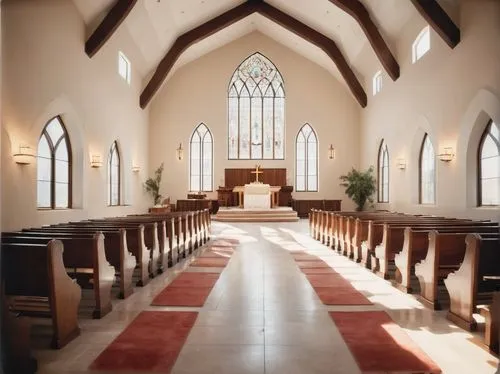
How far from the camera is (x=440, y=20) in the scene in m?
8.05

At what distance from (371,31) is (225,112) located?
720cm

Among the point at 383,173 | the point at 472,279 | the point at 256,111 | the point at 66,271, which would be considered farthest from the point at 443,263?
the point at 256,111

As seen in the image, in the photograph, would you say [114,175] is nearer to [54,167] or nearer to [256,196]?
[54,167]

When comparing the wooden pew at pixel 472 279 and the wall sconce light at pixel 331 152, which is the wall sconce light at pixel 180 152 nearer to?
the wall sconce light at pixel 331 152

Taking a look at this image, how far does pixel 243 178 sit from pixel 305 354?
46.0 feet

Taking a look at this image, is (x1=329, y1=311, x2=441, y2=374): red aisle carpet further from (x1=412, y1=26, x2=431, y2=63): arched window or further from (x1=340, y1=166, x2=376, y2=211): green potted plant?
(x1=340, y1=166, x2=376, y2=211): green potted plant

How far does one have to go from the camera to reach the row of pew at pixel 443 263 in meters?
3.23

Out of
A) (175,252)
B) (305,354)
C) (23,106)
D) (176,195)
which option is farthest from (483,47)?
(176,195)

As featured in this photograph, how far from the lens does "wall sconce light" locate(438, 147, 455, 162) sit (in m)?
8.48

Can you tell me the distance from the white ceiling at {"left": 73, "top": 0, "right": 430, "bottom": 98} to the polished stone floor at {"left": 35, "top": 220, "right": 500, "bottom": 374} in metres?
7.41

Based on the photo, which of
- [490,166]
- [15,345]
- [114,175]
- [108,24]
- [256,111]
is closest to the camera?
[15,345]

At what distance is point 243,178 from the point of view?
1664 centimetres

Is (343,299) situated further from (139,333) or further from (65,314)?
(65,314)

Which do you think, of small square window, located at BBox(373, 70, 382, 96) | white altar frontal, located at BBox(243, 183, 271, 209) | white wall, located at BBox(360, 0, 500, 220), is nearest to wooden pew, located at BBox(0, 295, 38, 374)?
white wall, located at BBox(360, 0, 500, 220)
